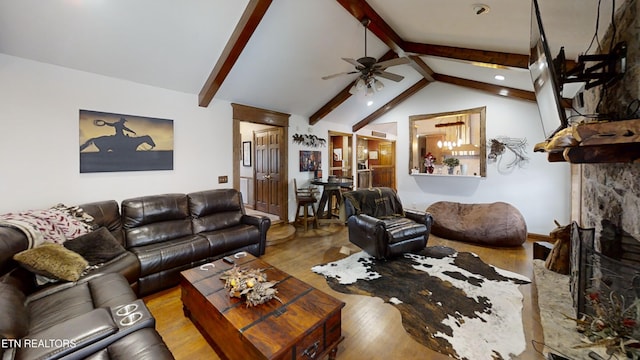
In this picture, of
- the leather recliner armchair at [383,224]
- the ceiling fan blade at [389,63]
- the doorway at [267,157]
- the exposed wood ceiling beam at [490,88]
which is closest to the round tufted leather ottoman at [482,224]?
the leather recliner armchair at [383,224]

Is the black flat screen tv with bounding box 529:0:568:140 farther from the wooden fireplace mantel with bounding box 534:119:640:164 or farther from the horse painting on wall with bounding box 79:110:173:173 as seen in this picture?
the horse painting on wall with bounding box 79:110:173:173

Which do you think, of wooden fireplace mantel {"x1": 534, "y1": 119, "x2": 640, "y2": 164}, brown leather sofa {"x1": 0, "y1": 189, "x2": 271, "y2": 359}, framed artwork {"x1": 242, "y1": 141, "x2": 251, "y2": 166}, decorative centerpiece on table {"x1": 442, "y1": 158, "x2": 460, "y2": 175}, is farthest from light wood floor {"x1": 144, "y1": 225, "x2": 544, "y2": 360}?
framed artwork {"x1": 242, "y1": 141, "x2": 251, "y2": 166}

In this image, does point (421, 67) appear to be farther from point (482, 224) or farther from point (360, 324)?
point (360, 324)

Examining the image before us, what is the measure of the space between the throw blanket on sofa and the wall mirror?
591cm

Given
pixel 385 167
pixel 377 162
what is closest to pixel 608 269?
pixel 385 167

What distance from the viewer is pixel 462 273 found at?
3.11m

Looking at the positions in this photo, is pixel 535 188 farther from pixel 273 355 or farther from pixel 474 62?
pixel 273 355

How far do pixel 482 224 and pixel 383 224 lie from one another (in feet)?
7.06

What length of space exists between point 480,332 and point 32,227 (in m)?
3.98

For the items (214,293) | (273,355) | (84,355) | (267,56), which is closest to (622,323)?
(273,355)

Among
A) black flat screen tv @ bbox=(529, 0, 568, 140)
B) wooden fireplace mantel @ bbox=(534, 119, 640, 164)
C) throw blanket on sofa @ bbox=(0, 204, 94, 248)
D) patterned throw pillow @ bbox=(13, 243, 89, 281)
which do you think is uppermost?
black flat screen tv @ bbox=(529, 0, 568, 140)

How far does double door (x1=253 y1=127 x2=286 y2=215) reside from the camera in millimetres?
5449

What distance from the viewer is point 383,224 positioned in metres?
3.41

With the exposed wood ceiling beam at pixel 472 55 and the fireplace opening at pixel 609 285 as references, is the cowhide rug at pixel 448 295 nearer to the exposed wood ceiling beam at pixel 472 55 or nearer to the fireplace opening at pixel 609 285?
the fireplace opening at pixel 609 285
